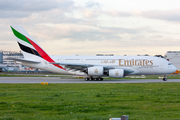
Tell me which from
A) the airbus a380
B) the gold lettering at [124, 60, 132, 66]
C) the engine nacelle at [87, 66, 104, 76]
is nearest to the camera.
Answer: the engine nacelle at [87, 66, 104, 76]

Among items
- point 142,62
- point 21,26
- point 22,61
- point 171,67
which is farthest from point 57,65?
point 171,67

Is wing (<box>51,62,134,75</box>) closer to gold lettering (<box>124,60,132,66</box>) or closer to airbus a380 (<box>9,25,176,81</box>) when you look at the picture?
airbus a380 (<box>9,25,176,81</box>)

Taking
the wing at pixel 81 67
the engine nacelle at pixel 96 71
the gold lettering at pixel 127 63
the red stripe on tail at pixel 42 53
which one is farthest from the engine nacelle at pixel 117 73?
the red stripe on tail at pixel 42 53

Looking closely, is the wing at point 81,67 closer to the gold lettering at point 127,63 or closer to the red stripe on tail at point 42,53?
the gold lettering at point 127,63

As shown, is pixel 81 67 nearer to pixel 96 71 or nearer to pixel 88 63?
pixel 88 63

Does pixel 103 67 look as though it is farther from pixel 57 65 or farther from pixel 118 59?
pixel 57 65

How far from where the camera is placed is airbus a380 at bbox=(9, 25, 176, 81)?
3531 centimetres

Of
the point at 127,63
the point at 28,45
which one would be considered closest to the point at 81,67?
the point at 127,63

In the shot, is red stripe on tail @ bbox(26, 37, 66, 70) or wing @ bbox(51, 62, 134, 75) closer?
wing @ bbox(51, 62, 134, 75)

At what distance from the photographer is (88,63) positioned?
36938 millimetres

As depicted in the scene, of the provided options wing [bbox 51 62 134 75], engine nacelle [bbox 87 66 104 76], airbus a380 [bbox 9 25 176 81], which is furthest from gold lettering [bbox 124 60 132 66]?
engine nacelle [bbox 87 66 104 76]

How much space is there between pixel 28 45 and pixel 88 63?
10394mm

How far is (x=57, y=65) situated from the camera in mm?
36938

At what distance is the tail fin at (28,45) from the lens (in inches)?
1444
